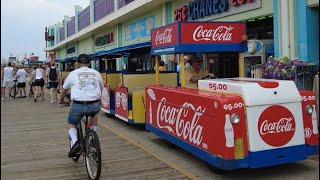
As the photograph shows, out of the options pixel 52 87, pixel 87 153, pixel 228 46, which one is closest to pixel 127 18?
pixel 52 87

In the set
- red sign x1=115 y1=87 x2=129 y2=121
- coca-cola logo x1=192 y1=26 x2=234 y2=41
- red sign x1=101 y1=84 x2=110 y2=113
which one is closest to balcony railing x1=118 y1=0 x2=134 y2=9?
red sign x1=101 y1=84 x2=110 y2=113

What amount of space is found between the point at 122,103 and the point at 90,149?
551 cm

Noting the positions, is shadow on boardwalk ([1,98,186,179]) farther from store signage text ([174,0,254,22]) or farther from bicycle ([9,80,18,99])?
bicycle ([9,80,18,99])

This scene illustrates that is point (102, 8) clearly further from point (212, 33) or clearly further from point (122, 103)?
point (212, 33)

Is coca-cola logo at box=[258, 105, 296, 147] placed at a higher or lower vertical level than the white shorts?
lower

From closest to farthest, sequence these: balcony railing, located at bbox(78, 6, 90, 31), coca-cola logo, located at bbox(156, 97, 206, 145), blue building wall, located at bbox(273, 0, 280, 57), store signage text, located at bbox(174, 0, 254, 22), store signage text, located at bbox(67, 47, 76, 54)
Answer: coca-cola logo, located at bbox(156, 97, 206, 145), blue building wall, located at bbox(273, 0, 280, 57), store signage text, located at bbox(174, 0, 254, 22), balcony railing, located at bbox(78, 6, 90, 31), store signage text, located at bbox(67, 47, 76, 54)

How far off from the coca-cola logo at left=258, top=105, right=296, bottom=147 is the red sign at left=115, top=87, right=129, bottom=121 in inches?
226

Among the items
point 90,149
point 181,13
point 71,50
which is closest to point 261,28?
point 181,13

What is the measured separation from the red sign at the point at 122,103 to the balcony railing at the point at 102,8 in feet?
64.5

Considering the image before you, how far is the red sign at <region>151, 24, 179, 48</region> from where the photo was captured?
8.53 m

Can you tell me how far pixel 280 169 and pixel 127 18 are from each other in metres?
22.5

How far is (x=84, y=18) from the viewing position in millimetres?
44500

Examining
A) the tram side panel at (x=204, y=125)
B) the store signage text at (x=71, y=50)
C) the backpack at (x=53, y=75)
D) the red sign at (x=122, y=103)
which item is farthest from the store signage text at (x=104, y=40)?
the tram side panel at (x=204, y=125)

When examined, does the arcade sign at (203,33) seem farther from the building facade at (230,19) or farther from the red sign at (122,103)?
the building facade at (230,19)
